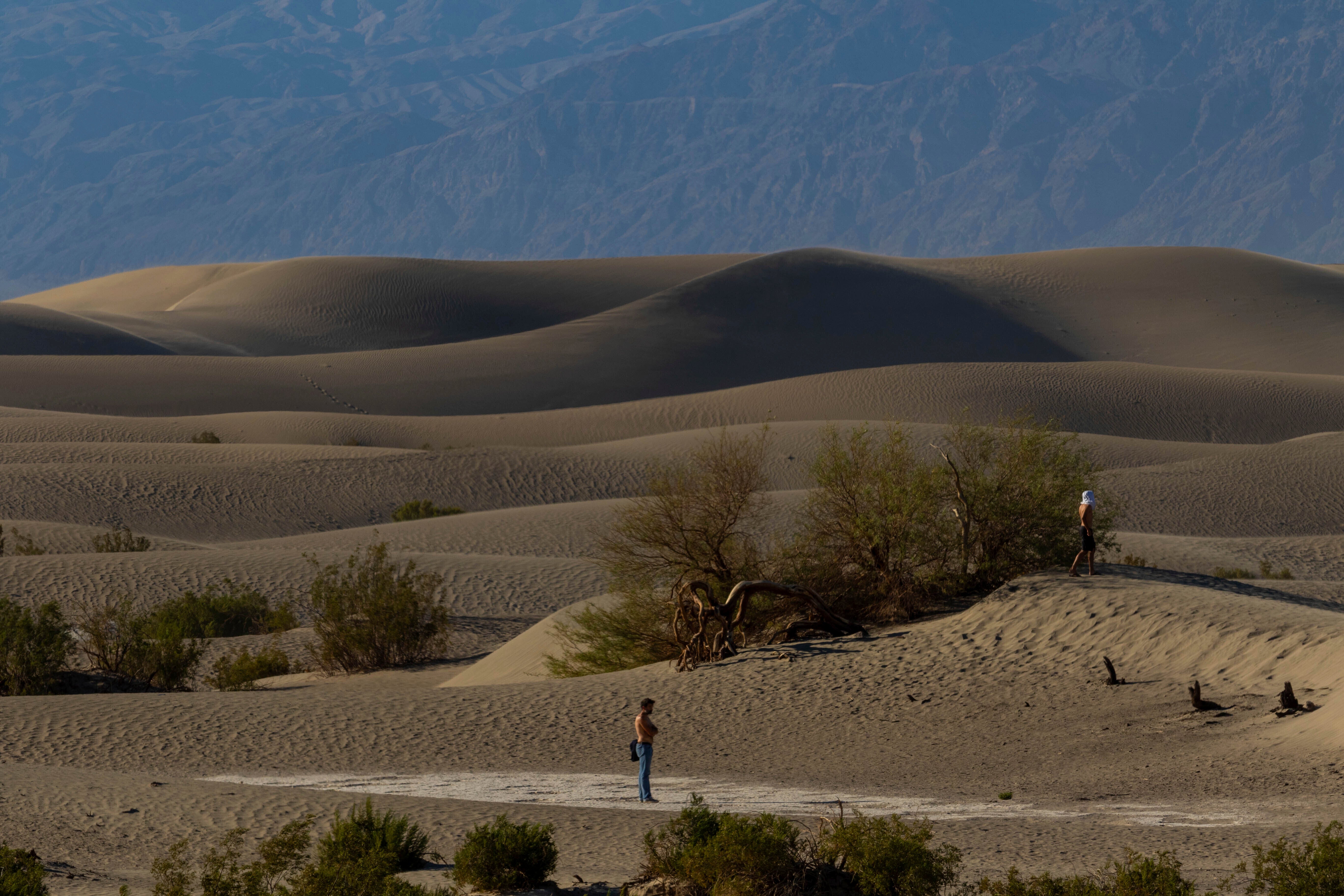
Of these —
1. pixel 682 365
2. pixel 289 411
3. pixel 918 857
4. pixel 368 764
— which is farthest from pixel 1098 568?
pixel 682 365

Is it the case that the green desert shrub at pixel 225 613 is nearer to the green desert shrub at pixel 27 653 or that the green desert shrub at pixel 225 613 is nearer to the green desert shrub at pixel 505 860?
the green desert shrub at pixel 27 653

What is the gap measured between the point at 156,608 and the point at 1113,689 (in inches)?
608

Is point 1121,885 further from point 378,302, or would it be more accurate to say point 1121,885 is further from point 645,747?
point 378,302

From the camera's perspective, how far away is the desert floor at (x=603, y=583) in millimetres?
10914

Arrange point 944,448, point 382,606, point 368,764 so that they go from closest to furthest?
point 368,764 → point 382,606 → point 944,448

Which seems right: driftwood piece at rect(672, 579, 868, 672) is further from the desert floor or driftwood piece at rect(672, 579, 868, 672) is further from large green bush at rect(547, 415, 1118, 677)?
the desert floor

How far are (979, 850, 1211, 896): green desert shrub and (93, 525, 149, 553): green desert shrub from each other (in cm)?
2301

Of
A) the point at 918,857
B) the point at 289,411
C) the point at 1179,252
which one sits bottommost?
the point at 918,857

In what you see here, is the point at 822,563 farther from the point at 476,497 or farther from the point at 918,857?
the point at 476,497

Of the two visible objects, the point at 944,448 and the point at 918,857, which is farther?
the point at 944,448

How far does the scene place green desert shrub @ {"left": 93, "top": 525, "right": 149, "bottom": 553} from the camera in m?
27.4

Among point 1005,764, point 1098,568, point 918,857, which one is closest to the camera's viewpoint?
point 918,857

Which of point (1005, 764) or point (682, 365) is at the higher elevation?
point (682, 365)

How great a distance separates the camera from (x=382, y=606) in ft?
69.6
